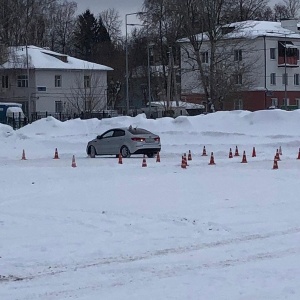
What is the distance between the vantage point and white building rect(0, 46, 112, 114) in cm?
8756

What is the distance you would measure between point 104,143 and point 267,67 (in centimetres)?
5392

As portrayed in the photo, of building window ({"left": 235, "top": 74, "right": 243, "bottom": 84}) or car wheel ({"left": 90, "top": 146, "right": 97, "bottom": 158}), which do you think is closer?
car wheel ({"left": 90, "top": 146, "right": 97, "bottom": 158})

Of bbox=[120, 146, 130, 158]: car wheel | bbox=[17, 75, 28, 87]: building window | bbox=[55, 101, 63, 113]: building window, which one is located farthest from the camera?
bbox=[55, 101, 63, 113]: building window

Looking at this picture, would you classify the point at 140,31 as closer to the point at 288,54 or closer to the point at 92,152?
the point at 288,54

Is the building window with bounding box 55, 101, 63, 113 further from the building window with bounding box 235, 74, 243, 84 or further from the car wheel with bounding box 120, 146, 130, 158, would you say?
the car wheel with bounding box 120, 146, 130, 158

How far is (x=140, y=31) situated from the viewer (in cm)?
8675

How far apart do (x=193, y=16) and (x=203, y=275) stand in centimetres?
5991

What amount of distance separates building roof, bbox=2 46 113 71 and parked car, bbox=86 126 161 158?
45.5 m

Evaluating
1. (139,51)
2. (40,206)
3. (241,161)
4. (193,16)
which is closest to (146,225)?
(40,206)

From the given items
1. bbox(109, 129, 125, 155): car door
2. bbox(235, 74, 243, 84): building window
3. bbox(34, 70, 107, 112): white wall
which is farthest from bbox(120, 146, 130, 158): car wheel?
bbox(34, 70, 107, 112): white wall

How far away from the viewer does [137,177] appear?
25188mm

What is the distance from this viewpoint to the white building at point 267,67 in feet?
274

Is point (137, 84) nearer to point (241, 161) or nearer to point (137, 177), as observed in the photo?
point (241, 161)

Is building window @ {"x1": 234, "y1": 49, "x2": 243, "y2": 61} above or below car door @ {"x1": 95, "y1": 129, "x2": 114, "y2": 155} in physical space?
above
